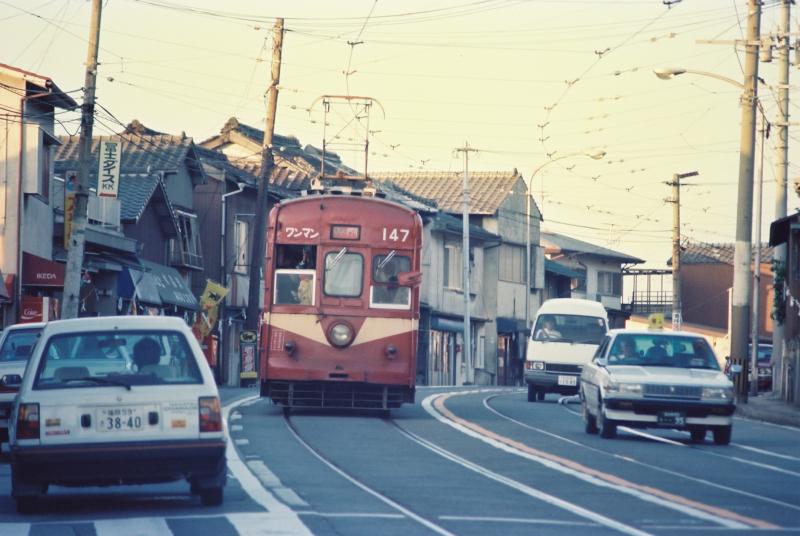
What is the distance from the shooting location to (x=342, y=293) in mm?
25000

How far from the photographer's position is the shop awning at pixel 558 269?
82125mm

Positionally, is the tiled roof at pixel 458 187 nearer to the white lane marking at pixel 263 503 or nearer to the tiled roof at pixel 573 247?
the tiled roof at pixel 573 247

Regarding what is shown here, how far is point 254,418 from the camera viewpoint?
25.4 meters

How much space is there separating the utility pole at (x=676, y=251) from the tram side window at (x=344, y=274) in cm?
3051

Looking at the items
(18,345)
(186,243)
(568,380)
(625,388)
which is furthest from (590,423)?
(186,243)

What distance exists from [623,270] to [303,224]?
6978 cm

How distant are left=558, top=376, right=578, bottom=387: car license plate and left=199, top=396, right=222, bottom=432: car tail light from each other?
78.5ft

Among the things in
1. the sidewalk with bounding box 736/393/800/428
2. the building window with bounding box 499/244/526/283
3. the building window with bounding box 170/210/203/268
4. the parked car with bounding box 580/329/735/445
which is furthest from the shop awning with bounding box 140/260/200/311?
the building window with bounding box 499/244/526/283

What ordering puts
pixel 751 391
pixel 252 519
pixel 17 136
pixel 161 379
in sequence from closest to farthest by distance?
pixel 252 519 → pixel 161 379 → pixel 17 136 → pixel 751 391

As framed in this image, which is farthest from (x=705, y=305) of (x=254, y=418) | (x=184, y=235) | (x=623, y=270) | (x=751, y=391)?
(x=254, y=418)

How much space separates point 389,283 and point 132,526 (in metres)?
13.9

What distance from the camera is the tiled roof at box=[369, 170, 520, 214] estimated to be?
7519cm

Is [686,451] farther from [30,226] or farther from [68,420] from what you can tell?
[30,226]

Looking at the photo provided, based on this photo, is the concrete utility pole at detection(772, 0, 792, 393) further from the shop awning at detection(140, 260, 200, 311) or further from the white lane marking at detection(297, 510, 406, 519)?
the white lane marking at detection(297, 510, 406, 519)
